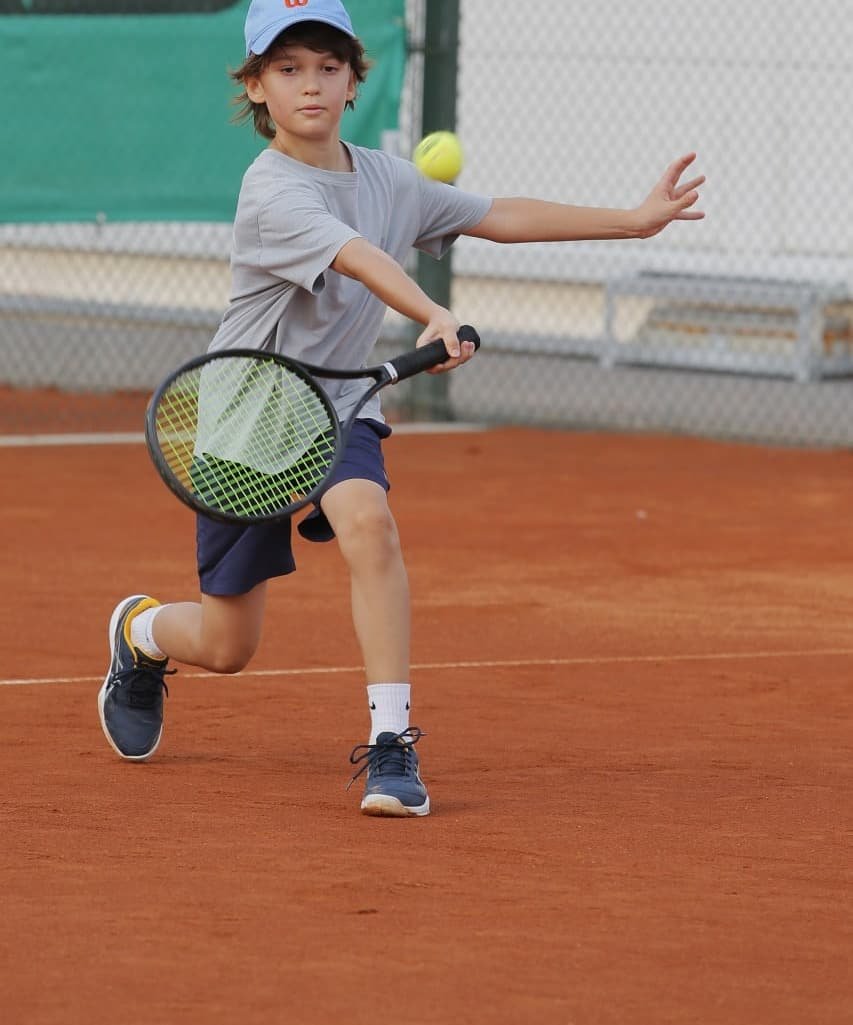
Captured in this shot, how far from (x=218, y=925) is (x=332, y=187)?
5.24 ft

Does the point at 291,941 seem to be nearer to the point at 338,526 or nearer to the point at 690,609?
the point at 338,526

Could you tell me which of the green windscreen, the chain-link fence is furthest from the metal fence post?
the chain-link fence

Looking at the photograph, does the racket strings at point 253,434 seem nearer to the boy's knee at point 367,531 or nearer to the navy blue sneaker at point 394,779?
the boy's knee at point 367,531

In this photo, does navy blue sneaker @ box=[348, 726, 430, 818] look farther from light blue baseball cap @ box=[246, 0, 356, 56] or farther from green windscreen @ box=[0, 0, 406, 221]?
green windscreen @ box=[0, 0, 406, 221]

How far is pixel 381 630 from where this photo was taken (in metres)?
4.34

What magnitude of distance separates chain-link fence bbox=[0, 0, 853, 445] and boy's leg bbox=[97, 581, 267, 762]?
850 centimetres

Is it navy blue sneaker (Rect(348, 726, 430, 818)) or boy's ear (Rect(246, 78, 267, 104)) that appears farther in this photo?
boy's ear (Rect(246, 78, 267, 104))

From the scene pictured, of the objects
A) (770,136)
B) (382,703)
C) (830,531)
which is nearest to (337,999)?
(382,703)

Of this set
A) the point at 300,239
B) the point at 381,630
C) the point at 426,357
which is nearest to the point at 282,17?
the point at 300,239

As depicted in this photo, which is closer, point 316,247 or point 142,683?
point 316,247

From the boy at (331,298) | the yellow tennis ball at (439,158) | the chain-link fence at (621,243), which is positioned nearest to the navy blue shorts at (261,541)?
the boy at (331,298)

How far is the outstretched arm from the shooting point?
4.73 m

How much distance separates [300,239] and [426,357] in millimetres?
344

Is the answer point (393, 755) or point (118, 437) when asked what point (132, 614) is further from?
point (118, 437)
